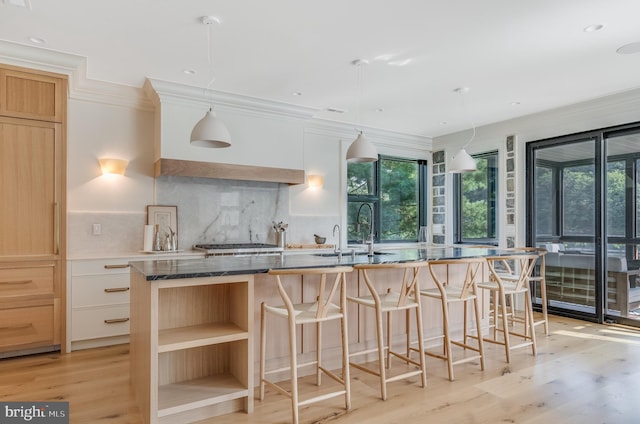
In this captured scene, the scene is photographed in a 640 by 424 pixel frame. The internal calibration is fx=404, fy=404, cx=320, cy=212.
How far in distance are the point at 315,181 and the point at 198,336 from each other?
139 inches

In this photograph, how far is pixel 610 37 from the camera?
3.08 meters

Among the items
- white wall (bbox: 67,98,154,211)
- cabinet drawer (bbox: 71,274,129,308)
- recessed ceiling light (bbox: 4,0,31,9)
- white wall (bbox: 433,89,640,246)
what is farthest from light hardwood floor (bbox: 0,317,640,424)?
recessed ceiling light (bbox: 4,0,31,9)

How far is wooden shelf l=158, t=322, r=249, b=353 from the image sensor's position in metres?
2.24

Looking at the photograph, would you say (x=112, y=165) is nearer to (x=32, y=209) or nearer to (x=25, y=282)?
(x=32, y=209)

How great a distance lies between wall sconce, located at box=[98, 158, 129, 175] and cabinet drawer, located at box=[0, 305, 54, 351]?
4.69 feet

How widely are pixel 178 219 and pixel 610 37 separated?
14.3 ft

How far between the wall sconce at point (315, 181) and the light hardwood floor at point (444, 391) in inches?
116

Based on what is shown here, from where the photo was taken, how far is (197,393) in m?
2.39

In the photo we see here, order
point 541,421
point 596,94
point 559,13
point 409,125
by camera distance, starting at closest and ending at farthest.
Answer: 1. point 541,421
2. point 559,13
3. point 596,94
4. point 409,125

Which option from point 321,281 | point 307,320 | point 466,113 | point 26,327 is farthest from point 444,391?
point 466,113

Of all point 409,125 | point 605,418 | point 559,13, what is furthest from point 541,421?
point 409,125

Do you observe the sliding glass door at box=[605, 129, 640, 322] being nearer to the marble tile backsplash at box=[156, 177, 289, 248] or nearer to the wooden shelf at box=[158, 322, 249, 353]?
the marble tile backsplash at box=[156, 177, 289, 248]

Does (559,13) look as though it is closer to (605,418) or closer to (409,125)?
(605,418)

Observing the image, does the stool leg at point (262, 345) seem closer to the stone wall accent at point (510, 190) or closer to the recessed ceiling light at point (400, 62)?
the recessed ceiling light at point (400, 62)
